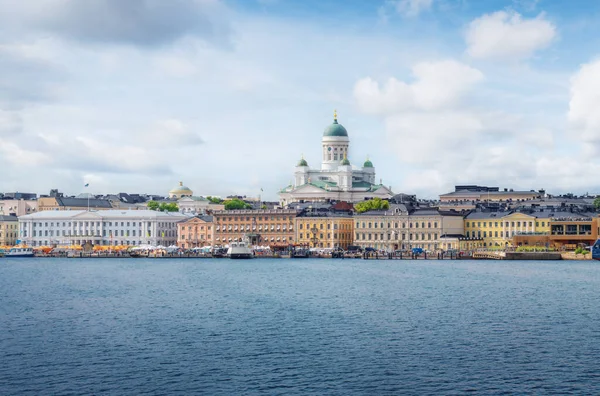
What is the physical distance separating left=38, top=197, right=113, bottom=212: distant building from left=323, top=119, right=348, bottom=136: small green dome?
126 feet

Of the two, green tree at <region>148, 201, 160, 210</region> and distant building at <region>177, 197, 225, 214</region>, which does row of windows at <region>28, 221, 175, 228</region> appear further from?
distant building at <region>177, 197, 225, 214</region>

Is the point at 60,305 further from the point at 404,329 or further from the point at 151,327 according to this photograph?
the point at 404,329

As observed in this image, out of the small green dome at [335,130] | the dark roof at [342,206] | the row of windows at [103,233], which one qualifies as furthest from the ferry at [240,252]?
the small green dome at [335,130]

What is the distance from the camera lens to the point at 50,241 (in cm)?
14788

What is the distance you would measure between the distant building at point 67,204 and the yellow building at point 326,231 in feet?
193

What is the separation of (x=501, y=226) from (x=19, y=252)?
5587 cm

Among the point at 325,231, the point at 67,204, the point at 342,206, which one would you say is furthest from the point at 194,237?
the point at 67,204

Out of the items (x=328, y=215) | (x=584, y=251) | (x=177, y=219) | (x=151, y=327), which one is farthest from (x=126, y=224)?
(x=151, y=327)

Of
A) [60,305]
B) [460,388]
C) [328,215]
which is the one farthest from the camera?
[328,215]

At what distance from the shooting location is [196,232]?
457 ft

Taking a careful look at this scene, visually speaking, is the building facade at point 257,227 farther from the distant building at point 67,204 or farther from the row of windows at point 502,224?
the distant building at point 67,204

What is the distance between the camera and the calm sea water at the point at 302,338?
29.2 meters

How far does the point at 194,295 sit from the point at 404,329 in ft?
62.3

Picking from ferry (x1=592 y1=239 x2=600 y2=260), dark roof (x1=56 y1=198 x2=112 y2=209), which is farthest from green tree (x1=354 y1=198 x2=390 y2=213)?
dark roof (x1=56 y1=198 x2=112 y2=209)
